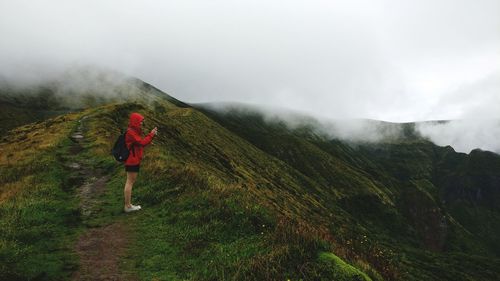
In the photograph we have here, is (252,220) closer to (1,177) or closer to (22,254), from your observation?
(22,254)

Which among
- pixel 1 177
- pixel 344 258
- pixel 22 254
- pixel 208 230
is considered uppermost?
pixel 344 258

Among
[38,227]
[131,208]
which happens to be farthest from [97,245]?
[131,208]

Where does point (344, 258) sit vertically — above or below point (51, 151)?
above

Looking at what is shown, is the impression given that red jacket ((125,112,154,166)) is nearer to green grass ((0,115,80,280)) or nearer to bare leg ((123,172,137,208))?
bare leg ((123,172,137,208))

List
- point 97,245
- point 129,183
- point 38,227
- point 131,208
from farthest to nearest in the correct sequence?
point 131,208 → point 129,183 → point 38,227 → point 97,245

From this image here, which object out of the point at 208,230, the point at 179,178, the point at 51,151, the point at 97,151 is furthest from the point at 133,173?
the point at 51,151

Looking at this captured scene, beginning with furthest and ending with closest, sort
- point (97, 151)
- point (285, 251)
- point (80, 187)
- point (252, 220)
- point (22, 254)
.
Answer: point (97, 151) < point (80, 187) < point (252, 220) < point (22, 254) < point (285, 251)

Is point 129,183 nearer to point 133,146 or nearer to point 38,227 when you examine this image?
A: point 133,146

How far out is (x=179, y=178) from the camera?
67.6 ft

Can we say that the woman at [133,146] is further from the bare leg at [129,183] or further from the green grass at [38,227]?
the green grass at [38,227]

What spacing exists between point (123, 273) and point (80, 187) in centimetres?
1407

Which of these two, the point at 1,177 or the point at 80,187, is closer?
the point at 80,187

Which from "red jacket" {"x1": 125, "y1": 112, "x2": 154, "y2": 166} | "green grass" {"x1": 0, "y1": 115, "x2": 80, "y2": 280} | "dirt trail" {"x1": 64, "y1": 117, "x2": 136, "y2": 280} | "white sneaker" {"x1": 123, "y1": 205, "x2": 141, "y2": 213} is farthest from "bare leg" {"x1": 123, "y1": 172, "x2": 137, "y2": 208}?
"green grass" {"x1": 0, "y1": 115, "x2": 80, "y2": 280}

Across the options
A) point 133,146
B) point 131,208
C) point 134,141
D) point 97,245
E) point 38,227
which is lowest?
point 38,227
